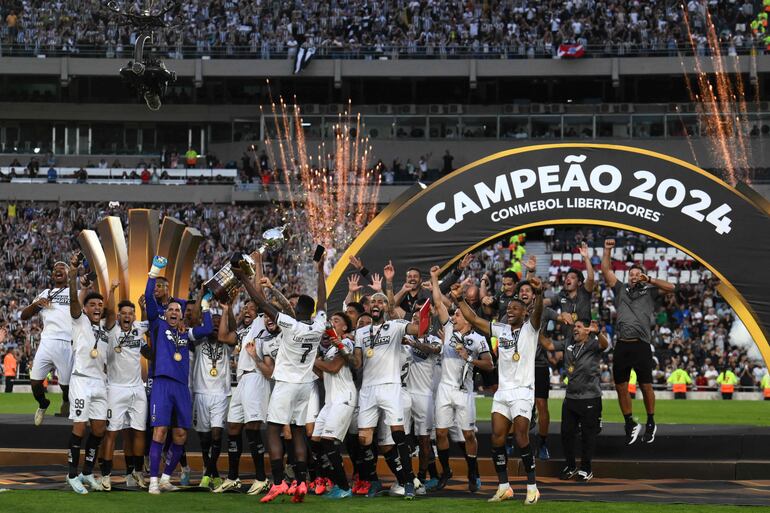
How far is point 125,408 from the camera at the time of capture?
13641mm

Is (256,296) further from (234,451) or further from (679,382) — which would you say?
(679,382)

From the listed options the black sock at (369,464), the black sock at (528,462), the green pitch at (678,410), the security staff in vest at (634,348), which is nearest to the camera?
the black sock at (528,462)

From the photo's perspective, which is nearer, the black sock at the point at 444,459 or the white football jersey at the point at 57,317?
the black sock at the point at 444,459

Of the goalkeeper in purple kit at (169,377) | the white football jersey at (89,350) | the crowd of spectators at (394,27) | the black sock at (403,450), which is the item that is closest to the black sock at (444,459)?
the black sock at (403,450)

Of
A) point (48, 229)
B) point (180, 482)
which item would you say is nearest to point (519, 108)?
point (48, 229)

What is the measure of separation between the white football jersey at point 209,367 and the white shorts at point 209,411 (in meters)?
0.07

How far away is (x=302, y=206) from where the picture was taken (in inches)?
1884

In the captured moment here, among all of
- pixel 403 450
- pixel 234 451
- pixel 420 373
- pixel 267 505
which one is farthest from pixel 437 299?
pixel 267 505

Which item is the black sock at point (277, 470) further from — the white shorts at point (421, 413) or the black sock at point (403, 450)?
the white shorts at point (421, 413)

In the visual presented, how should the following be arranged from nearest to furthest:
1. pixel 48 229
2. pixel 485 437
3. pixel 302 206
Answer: pixel 485 437, pixel 48 229, pixel 302 206

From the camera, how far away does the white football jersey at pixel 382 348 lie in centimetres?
1341

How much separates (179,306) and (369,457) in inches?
105

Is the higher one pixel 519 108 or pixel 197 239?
pixel 519 108

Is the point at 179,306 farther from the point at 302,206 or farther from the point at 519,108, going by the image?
the point at 519,108
